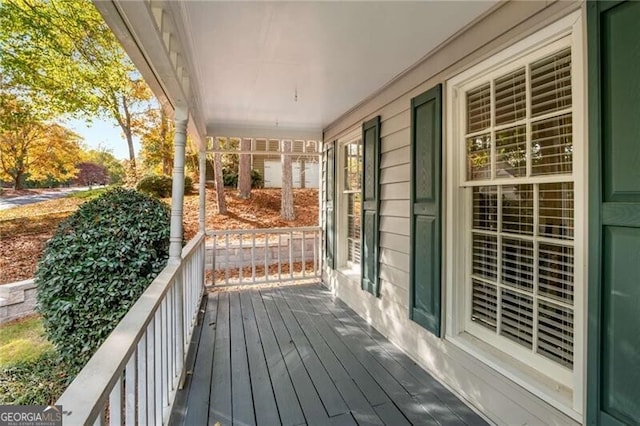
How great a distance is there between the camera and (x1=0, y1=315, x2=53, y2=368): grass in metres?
3.30

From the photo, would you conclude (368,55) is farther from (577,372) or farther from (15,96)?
(15,96)

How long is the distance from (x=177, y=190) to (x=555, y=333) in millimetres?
2534

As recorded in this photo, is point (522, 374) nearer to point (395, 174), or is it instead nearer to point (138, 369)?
point (395, 174)

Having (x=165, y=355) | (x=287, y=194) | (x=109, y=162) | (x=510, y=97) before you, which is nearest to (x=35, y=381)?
(x=165, y=355)

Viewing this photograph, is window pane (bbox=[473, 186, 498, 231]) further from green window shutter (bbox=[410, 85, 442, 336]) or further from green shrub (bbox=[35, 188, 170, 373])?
green shrub (bbox=[35, 188, 170, 373])

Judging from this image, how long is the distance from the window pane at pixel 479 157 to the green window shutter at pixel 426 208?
21cm

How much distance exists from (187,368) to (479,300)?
2303mm

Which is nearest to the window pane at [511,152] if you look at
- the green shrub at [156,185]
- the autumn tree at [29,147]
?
the autumn tree at [29,147]

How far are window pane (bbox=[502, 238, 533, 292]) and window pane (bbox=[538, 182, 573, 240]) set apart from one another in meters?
0.14

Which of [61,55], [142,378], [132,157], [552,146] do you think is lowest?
[142,378]

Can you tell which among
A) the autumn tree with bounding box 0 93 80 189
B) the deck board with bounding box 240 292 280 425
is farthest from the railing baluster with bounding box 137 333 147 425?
the autumn tree with bounding box 0 93 80 189

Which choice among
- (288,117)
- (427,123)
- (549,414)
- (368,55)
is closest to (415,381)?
(549,414)

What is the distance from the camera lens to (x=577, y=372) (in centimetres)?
153

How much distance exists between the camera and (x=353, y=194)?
443 cm
